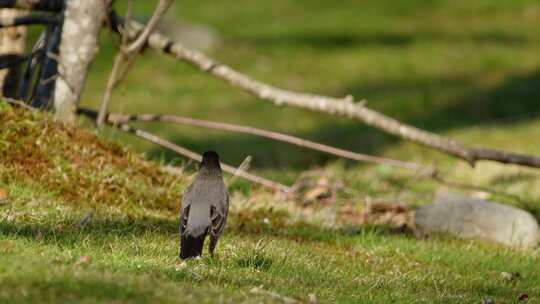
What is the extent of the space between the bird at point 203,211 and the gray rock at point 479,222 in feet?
10.2

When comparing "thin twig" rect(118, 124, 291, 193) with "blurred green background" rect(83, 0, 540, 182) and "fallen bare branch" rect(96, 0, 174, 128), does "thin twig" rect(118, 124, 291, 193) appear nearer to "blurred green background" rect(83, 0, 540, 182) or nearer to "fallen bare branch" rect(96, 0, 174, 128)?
"fallen bare branch" rect(96, 0, 174, 128)

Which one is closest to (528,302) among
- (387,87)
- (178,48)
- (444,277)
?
(444,277)

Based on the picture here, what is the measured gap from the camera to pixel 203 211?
6.76m

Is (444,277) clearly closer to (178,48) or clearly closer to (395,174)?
(178,48)

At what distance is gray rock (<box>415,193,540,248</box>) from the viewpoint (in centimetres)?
934

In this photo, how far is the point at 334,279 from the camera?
679 cm

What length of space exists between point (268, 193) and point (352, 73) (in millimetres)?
13015

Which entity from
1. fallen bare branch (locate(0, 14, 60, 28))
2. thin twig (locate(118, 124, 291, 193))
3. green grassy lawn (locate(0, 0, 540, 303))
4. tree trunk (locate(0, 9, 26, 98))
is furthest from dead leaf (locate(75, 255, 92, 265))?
tree trunk (locate(0, 9, 26, 98))

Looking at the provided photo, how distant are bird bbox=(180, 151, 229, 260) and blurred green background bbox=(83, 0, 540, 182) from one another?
18.5 ft

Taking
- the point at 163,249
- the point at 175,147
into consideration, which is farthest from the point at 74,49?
the point at 163,249

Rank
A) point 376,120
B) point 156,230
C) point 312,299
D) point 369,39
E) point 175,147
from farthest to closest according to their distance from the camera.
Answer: point 369,39, point 376,120, point 175,147, point 156,230, point 312,299

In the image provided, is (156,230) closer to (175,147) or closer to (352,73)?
(175,147)

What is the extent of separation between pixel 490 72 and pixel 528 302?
16328mm

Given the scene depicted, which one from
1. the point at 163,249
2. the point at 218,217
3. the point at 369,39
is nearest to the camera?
the point at 218,217
